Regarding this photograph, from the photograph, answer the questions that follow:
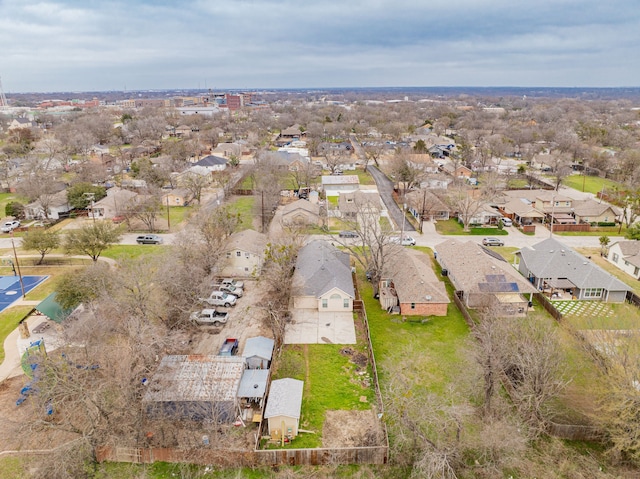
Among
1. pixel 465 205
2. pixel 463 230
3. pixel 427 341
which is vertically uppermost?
pixel 465 205

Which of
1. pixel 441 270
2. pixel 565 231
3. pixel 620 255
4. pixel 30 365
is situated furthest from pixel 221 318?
pixel 565 231

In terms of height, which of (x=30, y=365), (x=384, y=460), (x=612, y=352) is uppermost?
(x=612, y=352)

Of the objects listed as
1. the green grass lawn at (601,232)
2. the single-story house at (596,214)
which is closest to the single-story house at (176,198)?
the green grass lawn at (601,232)

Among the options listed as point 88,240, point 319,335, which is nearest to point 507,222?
point 319,335

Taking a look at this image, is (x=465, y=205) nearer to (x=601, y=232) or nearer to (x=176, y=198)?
(x=601, y=232)

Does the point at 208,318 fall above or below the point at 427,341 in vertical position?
above

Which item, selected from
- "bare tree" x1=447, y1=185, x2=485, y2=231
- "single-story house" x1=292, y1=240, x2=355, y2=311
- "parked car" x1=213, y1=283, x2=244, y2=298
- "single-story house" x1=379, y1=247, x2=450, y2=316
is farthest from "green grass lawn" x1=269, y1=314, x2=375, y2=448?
"bare tree" x1=447, y1=185, x2=485, y2=231

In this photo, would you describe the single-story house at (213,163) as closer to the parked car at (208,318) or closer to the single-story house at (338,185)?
the single-story house at (338,185)

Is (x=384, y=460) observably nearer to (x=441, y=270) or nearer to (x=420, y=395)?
(x=420, y=395)
